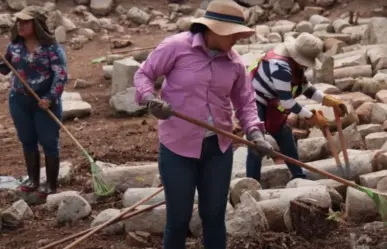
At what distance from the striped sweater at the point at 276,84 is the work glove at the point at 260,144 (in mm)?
1419

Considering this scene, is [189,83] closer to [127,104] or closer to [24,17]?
[24,17]

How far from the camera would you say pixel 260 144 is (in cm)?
413

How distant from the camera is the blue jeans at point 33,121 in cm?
614

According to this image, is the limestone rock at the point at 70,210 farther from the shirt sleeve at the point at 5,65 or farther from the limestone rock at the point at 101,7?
the limestone rock at the point at 101,7

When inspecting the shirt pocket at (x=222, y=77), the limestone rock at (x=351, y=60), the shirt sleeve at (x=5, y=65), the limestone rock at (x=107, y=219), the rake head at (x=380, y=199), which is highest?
the shirt pocket at (x=222, y=77)

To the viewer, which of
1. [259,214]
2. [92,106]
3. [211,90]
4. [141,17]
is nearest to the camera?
[211,90]

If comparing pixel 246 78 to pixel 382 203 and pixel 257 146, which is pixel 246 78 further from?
pixel 382 203

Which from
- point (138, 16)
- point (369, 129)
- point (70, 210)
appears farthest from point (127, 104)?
point (138, 16)

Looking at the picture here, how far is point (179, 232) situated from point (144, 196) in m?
1.63

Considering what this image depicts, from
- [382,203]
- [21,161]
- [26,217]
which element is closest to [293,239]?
[382,203]

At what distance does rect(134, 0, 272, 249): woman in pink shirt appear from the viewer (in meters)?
3.90

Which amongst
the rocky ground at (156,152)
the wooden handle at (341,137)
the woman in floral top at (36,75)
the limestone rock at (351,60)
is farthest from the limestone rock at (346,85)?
the woman in floral top at (36,75)

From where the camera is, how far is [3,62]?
6.16 m

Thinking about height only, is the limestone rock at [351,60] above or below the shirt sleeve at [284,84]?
below
